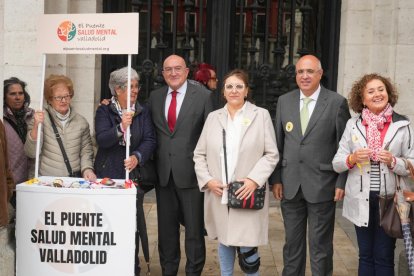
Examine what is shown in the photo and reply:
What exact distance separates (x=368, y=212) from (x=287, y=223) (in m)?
0.79

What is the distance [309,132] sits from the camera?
519 cm

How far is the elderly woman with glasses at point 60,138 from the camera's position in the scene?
523 centimetres

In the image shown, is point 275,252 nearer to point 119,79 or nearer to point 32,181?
point 119,79

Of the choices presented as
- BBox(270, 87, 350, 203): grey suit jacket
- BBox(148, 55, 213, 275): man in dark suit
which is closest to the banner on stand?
BBox(148, 55, 213, 275): man in dark suit

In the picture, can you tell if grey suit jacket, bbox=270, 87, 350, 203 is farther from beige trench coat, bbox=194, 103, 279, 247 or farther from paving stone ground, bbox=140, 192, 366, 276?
paving stone ground, bbox=140, 192, 366, 276

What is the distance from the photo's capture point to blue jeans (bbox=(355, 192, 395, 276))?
495 cm

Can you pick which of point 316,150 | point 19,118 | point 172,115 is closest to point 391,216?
point 316,150

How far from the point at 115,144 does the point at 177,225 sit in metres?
1.00

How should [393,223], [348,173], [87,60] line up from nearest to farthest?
[393,223] → [348,173] → [87,60]

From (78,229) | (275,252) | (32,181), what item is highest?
(32,181)

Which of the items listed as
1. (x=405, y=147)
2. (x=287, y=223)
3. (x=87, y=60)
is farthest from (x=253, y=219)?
(x=87, y=60)

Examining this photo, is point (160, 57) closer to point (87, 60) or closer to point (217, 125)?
point (87, 60)

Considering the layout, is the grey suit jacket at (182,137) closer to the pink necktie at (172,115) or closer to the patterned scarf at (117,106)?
the pink necktie at (172,115)

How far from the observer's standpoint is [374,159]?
482 cm
